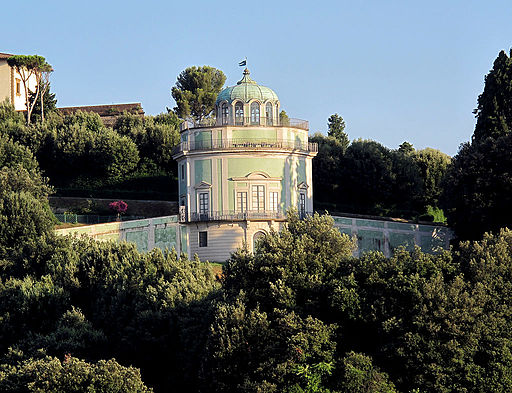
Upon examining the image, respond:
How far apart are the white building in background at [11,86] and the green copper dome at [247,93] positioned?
97.2 feet

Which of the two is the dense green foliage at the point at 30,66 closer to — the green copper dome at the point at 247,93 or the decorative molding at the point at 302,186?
the green copper dome at the point at 247,93

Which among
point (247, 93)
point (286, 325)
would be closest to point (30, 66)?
point (247, 93)

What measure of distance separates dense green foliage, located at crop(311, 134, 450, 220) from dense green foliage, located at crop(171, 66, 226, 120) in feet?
71.3

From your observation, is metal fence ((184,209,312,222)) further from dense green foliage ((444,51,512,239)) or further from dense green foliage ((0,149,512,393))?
dense green foliage ((0,149,512,393))

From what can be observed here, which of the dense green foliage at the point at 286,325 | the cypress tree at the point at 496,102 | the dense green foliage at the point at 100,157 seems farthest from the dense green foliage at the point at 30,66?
the dense green foliage at the point at 286,325

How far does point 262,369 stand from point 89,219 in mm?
33005

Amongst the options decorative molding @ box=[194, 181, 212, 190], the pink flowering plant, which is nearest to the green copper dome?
decorative molding @ box=[194, 181, 212, 190]

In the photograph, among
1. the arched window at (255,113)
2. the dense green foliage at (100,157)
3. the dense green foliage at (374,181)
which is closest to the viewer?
the arched window at (255,113)

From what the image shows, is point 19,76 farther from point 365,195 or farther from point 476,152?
point 476,152

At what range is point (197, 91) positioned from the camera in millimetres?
100562

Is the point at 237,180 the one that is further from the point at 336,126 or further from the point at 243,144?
the point at 336,126

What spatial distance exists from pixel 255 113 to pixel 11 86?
32.9 meters

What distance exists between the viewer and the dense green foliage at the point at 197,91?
10025 cm

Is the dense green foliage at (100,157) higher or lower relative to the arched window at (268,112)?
lower
